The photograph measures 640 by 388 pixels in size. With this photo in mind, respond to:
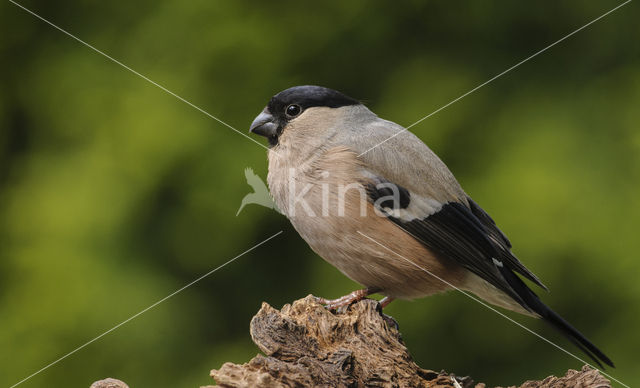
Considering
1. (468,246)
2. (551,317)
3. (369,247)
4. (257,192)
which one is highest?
(257,192)

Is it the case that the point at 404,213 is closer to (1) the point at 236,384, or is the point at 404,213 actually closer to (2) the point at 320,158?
(2) the point at 320,158

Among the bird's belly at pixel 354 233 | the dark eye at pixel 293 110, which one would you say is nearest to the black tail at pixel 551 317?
the bird's belly at pixel 354 233

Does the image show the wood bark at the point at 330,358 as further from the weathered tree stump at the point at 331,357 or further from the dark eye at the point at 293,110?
the dark eye at the point at 293,110

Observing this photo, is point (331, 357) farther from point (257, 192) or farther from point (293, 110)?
point (257, 192)

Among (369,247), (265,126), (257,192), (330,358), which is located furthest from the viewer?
(257,192)

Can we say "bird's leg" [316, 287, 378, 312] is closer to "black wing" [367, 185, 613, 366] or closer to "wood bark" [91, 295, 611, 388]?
"wood bark" [91, 295, 611, 388]

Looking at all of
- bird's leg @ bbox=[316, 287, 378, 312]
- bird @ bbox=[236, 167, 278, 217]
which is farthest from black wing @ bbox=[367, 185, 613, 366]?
bird @ bbox=[236, 167, 278, 217]

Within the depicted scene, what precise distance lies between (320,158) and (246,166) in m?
0.80

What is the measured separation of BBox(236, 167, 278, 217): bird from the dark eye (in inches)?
19.1

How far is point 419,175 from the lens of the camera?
10.2ft

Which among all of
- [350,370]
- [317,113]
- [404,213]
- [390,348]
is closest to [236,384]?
[350,370]

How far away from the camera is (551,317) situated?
9.85 ft

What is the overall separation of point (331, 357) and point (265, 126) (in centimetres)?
129

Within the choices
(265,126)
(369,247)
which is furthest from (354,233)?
(265,126)
